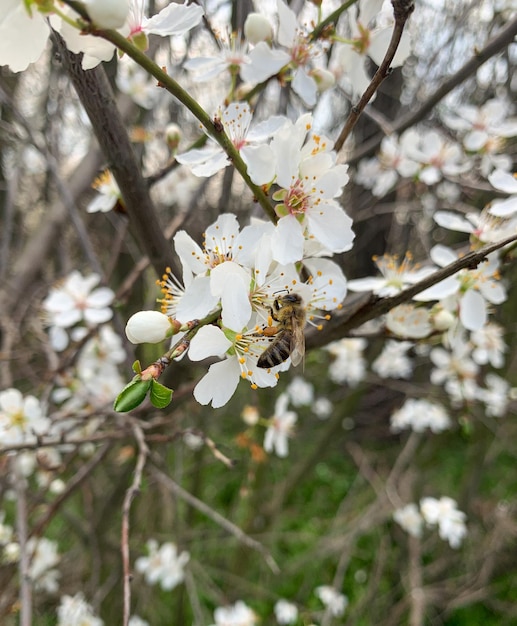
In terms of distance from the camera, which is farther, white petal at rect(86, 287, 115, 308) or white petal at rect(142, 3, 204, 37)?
white petal at rect(86, 287, 115, 308)

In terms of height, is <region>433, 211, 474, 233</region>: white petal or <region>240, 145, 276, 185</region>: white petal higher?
<region>240, 145, 276, 185</region>: white petal

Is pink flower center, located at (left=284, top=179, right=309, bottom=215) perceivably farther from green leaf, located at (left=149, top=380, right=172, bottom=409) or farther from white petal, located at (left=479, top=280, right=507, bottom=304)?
white petal, located at (left=479, top=280, right=507, bottom=304)

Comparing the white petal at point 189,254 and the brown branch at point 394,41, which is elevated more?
the brown branch at point 394,41

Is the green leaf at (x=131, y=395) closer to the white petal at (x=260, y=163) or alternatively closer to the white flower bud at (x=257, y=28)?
the white petal at (x=260, y=163)

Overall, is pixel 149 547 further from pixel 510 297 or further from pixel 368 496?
pixel 510 297

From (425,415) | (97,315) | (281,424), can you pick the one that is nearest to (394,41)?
(97,315)

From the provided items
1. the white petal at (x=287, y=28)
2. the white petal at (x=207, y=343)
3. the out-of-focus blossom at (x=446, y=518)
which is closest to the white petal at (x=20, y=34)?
the white petal at (x=207, y=343)

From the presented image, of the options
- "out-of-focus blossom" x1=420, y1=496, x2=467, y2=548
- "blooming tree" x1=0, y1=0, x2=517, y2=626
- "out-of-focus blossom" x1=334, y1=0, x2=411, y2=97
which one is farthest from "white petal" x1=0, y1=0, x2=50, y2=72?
"out-of-focus blossom" x1=420, y1=496, x2=467, y2=548

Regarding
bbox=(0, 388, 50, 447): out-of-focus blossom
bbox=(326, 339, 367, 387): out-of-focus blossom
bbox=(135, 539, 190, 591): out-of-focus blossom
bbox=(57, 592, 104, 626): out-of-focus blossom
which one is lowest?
bbox=(135, 539, 190, 591): out-of-focus blossom
